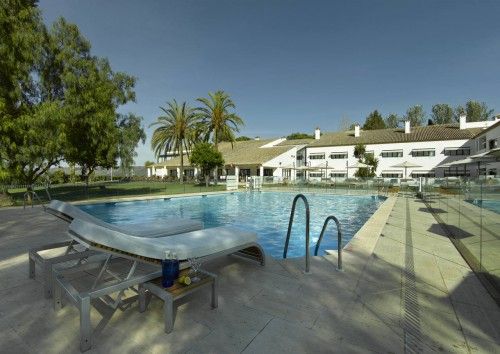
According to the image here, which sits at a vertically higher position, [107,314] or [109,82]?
[109,82]

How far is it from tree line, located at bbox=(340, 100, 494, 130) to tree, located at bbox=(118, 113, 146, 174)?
2350 inches

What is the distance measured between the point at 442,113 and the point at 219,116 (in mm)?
71159

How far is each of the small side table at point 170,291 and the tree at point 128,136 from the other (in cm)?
1925

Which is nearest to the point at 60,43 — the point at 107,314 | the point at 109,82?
the point at 109,82

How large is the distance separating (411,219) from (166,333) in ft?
33.5

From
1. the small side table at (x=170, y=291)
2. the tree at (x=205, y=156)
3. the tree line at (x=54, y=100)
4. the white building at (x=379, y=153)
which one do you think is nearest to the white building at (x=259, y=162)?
the white building at (x=379, y=153)

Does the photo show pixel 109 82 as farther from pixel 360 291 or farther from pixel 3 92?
pixel 360 291

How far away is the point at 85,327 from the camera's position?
260 cm

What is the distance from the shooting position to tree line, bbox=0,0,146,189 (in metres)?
13.1

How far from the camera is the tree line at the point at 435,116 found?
67.9 meters

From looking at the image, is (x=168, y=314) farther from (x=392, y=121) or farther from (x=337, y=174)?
(x=392, y=121)

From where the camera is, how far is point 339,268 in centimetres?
489

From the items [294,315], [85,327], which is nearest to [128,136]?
[85,327]

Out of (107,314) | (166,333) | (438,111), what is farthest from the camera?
(438,111)
